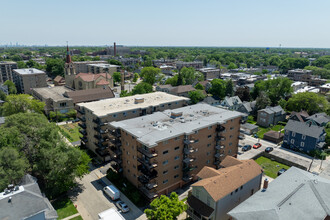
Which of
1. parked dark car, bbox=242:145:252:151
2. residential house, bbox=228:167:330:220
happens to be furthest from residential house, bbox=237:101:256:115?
residential house, bbox=228:167:330:220

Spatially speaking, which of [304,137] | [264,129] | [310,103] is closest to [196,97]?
[264,129]

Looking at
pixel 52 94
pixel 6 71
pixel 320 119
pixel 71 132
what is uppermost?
pixel 6 71

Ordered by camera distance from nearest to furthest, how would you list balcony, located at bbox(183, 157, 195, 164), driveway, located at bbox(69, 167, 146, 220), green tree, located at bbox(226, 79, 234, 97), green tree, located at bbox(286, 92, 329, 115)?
driveway, located at bbox(69, 167, 146, 220) → balcony, located at bbox(183, 157, 195, 164) → green tree, located at bbox(286, 92, 329, 115) → green tree, located at bbox(226, 79, 234, 97)

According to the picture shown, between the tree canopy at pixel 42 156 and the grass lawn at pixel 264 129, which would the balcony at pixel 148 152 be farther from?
the grass lawn at pixel 264 129

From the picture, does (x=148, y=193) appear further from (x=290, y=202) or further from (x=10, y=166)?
(x=10, y=166)

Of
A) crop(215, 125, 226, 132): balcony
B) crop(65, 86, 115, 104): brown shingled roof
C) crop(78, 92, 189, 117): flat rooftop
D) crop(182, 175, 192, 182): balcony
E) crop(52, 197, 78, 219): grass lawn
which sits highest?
crop(78, 92, 189, 117): flat rooftop

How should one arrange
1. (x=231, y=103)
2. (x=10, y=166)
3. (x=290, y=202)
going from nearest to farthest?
(x=290, y=202)
(x=10, y=166)
(x=231, y=103)

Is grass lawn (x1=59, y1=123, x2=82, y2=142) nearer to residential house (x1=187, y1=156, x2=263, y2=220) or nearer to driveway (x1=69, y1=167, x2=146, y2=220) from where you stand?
driveway (x1=69, y1=167, x2=146, y2=220)

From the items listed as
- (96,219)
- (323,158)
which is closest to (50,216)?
(96,219)
